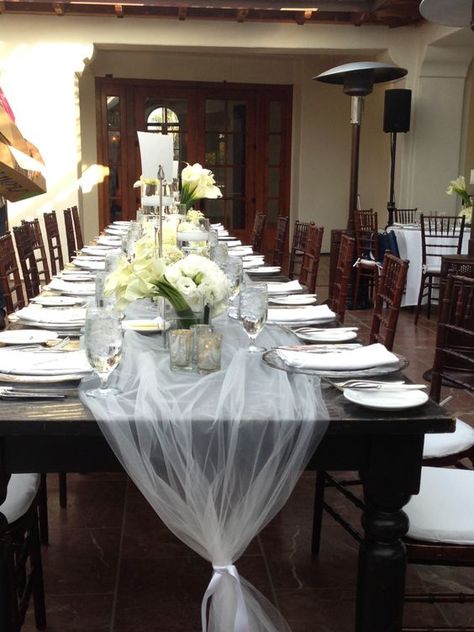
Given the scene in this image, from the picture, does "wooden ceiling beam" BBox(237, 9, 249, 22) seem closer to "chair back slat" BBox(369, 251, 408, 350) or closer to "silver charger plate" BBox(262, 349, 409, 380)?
"chair back slat" BBox(369, 251, 408, 350)

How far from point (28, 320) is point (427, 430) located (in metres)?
1.37

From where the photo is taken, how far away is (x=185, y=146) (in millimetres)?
10531

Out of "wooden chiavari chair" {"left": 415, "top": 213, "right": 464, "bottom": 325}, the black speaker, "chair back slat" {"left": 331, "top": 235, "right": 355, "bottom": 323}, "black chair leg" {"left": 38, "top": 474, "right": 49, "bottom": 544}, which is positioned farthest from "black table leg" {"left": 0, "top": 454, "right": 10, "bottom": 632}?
the black speaker

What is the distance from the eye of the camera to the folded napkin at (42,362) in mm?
1677

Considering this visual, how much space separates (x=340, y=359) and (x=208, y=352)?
326 mm

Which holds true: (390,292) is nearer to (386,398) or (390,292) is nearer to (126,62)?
(386,398)

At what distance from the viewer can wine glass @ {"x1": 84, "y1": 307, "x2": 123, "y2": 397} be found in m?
1.55

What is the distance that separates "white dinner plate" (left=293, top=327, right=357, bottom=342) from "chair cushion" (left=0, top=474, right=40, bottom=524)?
2.77ft

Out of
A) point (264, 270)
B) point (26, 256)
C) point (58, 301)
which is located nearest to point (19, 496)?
point (58, 301)

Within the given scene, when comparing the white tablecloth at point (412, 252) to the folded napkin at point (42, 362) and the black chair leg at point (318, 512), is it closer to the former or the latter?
the black chair leg at point (318, 512)

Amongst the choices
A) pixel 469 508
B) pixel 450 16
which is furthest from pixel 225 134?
pixel 469 508

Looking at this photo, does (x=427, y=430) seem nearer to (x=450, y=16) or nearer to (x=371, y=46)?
(x=450, y=16)

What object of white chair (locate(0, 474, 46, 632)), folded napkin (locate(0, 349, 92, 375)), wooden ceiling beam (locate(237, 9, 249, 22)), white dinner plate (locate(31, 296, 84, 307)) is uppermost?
wooden ceiling beam (locate(237, 9, 249, 22))

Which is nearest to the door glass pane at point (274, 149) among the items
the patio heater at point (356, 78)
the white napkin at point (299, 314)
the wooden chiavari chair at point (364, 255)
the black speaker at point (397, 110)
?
the black speaker at point (397, 110)
